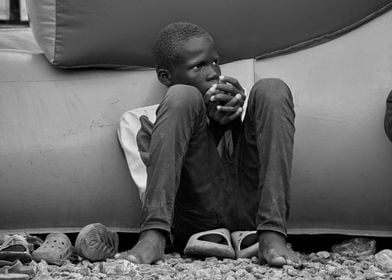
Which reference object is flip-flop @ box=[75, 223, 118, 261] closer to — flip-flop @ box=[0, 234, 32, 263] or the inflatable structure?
flip-flop @ box=[0, 234, 32, 263]

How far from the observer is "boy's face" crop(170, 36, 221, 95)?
242 cm

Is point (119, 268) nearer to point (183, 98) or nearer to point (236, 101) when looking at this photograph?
point (183, 98)

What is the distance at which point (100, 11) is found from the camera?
2.62 meters

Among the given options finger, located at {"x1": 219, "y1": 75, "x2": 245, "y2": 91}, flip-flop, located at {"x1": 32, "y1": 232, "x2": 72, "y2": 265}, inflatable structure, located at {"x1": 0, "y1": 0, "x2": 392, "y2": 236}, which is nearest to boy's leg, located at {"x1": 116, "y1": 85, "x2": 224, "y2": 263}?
finger, located at {"x1": 219, "y1": 75, "x2": 245, "y2": 91}

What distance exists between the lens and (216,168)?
228 centimetres

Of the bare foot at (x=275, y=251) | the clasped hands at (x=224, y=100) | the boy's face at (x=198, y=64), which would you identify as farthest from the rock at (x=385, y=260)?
the boy's face at (x=198, y=64)

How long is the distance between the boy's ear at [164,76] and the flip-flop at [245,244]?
55cm

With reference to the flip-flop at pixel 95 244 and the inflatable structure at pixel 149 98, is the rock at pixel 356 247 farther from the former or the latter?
the flip-flop at pixel 95 244

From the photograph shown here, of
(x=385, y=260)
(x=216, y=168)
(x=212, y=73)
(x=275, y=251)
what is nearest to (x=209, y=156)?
(x=216, y=168)

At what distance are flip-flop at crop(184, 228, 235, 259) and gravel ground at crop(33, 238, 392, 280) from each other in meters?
0.02

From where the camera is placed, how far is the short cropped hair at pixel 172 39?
2.49 metres

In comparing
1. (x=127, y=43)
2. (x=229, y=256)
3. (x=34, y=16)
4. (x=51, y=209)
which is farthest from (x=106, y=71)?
(x=229, y=256)

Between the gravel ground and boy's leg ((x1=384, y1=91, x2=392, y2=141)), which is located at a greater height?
boy's leg ((x1=384, y1=91, x2=392, y2=141))

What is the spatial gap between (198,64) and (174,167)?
1.48 ft
